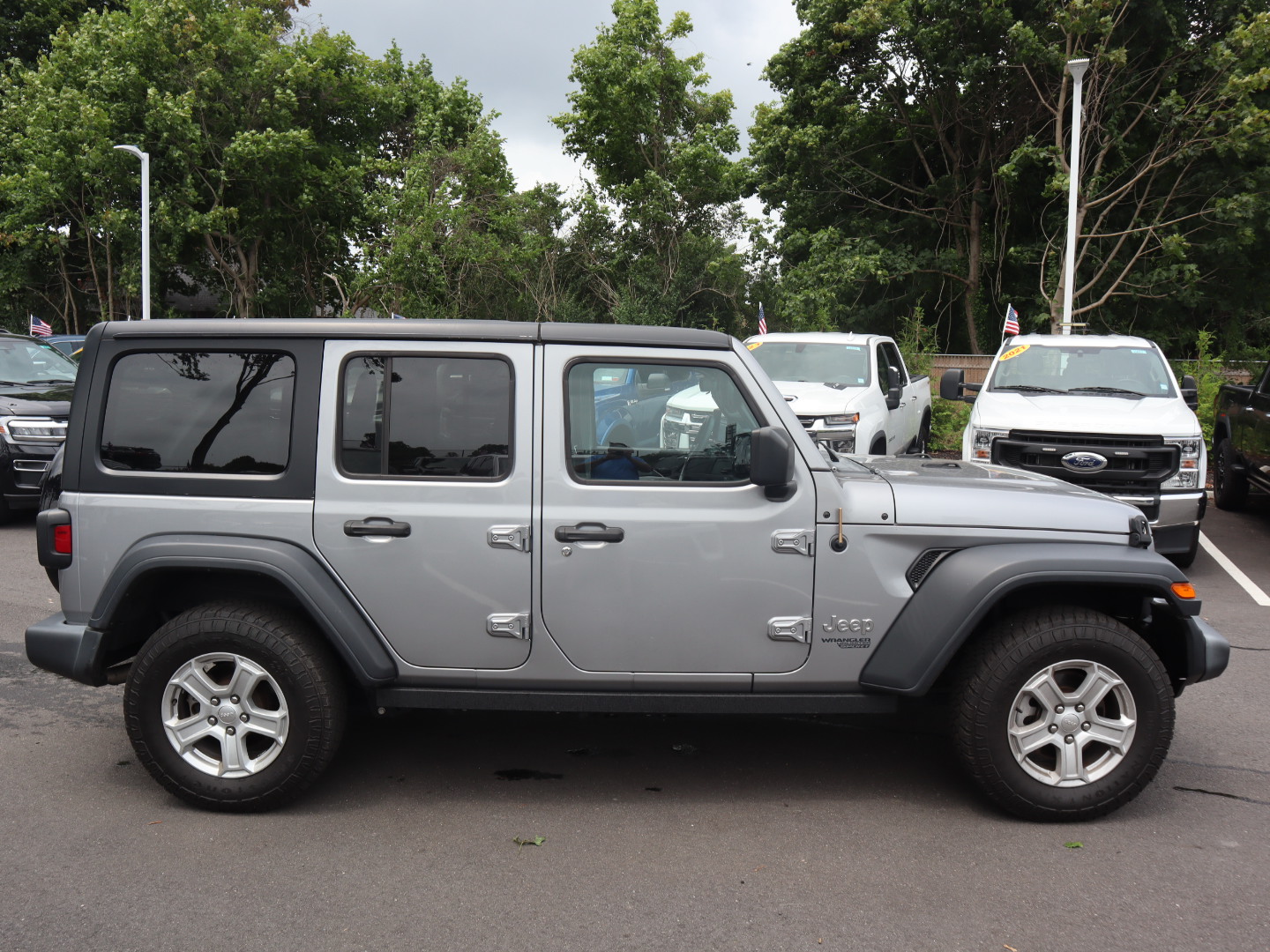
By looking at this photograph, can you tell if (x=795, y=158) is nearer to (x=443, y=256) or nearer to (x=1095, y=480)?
(x=443, y=256)

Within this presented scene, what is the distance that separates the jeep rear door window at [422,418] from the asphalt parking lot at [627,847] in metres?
1.30

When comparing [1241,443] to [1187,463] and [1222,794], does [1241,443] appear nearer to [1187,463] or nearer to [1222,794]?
[1187,463]

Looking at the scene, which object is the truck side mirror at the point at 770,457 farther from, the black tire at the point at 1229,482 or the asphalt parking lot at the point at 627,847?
the black tire at the point at 1229,482

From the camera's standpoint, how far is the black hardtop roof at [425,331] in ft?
13.1

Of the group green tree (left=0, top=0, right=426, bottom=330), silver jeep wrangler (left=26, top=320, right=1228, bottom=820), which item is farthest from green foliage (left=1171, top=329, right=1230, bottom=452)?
green tree (left=0, top=0, right=426, bottom=330)

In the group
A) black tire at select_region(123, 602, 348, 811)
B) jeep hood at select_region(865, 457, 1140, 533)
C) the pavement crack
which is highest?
jeep hood at select_region(865, 457, 1140, 533)

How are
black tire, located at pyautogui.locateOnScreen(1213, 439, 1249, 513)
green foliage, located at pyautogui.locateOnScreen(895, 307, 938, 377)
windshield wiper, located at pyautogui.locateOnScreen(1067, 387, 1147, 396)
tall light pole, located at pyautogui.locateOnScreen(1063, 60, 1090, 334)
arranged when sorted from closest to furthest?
windshield wiper, located at pyautogui.locateOnScreen(1067, 387, 1147, 396) → black tire, located at pyautogui.locateOnScreen(1213, 439, 1249, 513) → tall light pole, located at pyautogui.locateOnScreen(1063, 60, 1090, 334) → green foliage, located at pyautogui.locateOnScreen(895, 307, 938, 377)

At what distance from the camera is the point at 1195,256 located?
2442 cm

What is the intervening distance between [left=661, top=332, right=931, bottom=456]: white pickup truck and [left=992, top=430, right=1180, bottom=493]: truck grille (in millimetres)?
1893

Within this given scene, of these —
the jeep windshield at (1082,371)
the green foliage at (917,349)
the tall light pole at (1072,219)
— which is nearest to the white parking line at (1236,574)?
the jeep windshield at (1082,371)

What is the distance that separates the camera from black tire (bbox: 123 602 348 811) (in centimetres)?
390

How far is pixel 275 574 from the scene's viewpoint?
3.84 metres

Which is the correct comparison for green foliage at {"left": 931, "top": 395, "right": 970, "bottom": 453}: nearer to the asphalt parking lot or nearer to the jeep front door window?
the asphalt parking lot

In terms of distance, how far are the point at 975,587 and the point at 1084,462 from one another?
5.26 m
